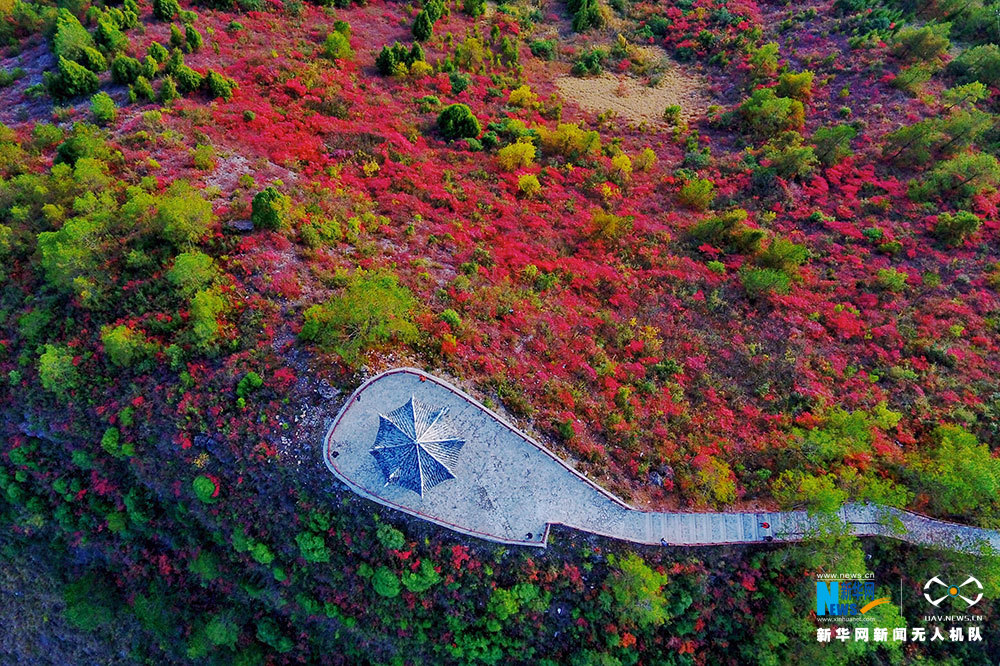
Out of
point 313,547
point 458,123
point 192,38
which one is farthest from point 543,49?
point 313,547

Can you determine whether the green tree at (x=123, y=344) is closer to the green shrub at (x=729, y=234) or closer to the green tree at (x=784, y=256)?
the green shrub at (x=729, y=234)

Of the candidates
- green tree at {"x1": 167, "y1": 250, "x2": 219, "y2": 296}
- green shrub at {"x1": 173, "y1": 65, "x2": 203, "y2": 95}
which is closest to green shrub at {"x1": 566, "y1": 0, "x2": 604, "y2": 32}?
green shrub at {"x1": 173, "y1": 65, "x2": 203, "y2": 95}

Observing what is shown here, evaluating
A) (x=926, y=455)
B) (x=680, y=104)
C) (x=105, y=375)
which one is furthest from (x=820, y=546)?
(x=680, y=104)

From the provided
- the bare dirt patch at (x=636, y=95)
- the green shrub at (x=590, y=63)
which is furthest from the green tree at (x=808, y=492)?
the green shrub at (x=590, y=63)

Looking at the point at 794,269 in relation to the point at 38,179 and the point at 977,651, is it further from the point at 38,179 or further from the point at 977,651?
the point at 38,179

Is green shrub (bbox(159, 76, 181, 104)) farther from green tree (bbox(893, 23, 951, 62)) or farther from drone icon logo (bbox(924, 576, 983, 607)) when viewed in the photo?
green tree (bbox(893, 23, 951, 62))

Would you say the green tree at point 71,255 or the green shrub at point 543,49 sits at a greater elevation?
the green shrub at point 543,49
